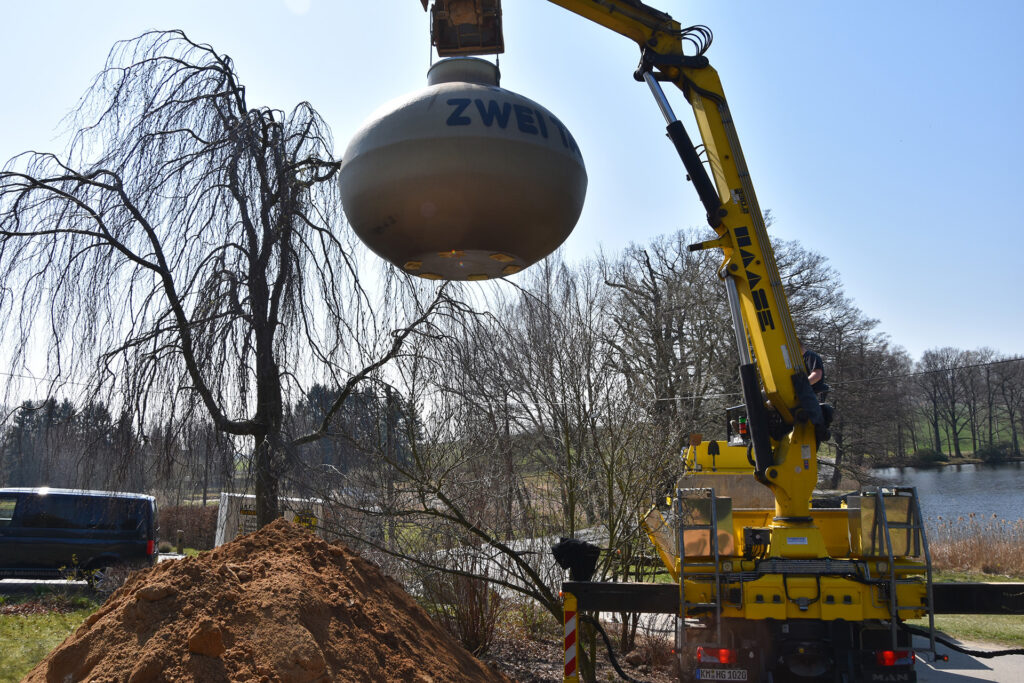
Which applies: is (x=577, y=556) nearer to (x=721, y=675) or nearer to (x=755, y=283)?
(x=721, y=675)

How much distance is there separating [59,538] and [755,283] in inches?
488

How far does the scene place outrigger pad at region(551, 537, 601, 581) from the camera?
616 cm

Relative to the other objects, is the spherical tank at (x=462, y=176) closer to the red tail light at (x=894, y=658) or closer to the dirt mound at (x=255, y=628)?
the dirt mound at (x=255, y=628)

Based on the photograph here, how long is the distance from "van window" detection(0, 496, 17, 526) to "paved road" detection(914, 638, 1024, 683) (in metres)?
14.0

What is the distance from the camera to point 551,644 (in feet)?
29.7

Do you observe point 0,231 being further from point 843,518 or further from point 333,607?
point 843,518

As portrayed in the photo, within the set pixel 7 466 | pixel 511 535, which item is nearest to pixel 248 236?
pixel 7 466

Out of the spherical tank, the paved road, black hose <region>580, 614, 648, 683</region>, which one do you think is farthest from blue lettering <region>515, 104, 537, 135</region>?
the paved road

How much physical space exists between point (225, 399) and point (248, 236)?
158 centimetres

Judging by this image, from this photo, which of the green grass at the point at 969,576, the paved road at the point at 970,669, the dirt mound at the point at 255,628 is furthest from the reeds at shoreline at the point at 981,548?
the dirt mound at the point at 255,628

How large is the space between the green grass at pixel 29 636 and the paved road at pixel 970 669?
8.73m

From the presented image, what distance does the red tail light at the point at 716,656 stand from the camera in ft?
19.7

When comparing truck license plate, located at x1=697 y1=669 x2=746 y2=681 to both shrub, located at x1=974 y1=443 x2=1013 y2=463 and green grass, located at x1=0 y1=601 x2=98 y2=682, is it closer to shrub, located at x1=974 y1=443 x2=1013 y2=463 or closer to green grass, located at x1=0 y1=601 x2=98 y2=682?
green grass, located at x1=0 y1=601 x2=98 y2=682

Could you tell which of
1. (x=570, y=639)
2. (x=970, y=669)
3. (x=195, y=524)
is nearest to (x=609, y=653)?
(x=570, y=639)
